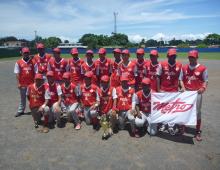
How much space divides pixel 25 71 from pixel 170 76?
4.92m

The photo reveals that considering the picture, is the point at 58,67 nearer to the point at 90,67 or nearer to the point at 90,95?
→ the point at 90,67

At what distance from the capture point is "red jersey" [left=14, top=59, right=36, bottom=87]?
902 centimetres

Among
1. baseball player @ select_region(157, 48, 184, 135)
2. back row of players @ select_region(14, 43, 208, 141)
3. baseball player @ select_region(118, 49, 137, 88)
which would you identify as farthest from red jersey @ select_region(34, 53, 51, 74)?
baseball player @ select_region(157, 48, 184, 135)

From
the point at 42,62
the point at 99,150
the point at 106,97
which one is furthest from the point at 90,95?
the point at 42,62

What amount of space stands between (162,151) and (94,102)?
2755 millimetres

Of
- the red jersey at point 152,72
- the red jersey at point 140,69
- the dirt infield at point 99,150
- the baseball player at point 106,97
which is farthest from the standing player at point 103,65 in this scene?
the dirt infield at point 99,150

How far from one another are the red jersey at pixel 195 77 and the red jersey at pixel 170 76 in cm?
24

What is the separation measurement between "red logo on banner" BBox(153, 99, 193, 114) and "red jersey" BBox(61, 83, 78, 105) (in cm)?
264

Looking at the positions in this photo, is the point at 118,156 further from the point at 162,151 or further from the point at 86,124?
the point at 86,124

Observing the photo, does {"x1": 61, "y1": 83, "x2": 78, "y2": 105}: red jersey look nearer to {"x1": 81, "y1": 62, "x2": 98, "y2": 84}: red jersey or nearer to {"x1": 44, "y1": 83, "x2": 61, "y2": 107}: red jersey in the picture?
{"x1": 44, "y1": 83, "x2": 61, "y2": 107}: red jersey

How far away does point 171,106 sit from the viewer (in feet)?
23.9

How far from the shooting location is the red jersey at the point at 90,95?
8094 mm

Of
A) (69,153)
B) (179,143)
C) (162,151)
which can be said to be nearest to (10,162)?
(69,153)

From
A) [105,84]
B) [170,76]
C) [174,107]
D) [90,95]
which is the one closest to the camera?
[174,107]
